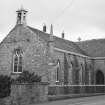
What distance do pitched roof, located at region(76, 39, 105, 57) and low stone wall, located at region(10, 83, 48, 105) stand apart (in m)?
22.4

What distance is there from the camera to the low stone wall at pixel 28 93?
20384 mm

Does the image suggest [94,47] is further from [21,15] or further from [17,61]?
[17,61]

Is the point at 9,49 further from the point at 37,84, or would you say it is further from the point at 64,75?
the point at 37,84

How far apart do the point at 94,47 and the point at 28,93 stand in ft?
88.6

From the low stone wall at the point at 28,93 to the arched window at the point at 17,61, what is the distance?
36.5 ft

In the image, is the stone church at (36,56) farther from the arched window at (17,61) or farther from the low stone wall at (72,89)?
the low stone wall at (72,89)

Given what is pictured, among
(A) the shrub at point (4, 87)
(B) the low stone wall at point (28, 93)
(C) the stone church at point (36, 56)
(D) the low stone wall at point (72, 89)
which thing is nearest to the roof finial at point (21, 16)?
(C) the stone church at point (36, 56)

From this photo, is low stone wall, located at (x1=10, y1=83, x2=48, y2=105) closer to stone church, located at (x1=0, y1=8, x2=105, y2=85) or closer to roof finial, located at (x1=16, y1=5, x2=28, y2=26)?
stone church, located at (x1=0, y1=8, x2=105, y2=85)

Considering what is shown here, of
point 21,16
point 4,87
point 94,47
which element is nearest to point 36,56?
point 21,16

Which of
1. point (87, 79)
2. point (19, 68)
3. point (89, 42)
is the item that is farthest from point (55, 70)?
point (89, 42)

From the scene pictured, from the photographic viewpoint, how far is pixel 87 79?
137 ft

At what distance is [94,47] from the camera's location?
46125mm

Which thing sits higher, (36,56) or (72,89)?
(36,56)

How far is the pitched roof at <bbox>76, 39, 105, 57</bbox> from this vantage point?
43.9 metres
